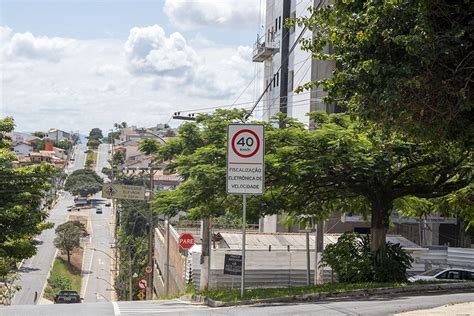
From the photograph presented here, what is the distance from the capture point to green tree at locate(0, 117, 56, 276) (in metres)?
24.4

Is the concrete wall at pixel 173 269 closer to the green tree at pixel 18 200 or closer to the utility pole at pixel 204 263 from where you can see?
the utility pole at pixel 204 263

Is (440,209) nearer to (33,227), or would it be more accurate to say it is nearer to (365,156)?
(365,156)

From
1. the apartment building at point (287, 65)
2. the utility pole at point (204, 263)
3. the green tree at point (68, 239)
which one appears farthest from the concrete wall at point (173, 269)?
the green tree at point (68, 239)

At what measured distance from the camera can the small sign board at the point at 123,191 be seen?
32.4 m

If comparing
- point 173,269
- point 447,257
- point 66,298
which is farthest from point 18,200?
point 447,257

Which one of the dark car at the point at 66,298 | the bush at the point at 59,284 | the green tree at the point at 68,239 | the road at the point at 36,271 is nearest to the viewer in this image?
the dark car at the point at 66,298

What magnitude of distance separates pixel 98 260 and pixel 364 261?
2992 inches

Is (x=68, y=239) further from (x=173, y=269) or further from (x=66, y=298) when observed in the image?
(x=66, y=298)

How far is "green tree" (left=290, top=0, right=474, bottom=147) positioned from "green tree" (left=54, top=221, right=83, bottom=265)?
79.4m

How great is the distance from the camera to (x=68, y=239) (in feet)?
286

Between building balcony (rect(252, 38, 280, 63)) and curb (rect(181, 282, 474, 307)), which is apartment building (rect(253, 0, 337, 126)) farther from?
curb (rect(181, 282, 474, 307))

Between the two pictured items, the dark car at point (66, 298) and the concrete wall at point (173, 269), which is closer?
the dark car at point (66, 298)

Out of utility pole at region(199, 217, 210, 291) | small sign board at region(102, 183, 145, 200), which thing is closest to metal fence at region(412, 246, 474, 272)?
utility pole at region(199, 217, 210, 291)

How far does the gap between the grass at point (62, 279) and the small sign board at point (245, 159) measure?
53361 mm
